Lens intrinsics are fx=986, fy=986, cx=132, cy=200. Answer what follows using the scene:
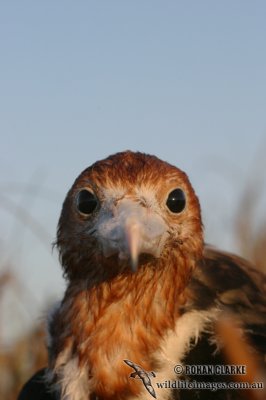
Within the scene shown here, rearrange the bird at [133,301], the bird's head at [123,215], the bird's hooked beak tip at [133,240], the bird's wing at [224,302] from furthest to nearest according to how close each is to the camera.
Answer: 1. the bird's wing at [224,302]
2. the bird at [133,301]
3. the bird's head at [123,215]
4. the bird's hooked beak tip at [133,240]

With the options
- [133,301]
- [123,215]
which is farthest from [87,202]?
[133,301]

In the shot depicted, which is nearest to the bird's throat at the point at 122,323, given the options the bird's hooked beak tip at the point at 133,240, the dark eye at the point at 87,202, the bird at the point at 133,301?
the bird at the point at 133,301

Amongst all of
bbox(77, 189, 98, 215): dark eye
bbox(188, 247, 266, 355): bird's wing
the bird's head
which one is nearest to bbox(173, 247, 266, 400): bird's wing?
bbox(188, 247, 266, 355): bird's wing

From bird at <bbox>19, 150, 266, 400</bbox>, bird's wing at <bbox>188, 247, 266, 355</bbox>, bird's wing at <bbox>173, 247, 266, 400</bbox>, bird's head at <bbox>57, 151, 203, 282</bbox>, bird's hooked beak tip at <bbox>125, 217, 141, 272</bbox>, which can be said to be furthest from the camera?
bird's wing at <bbox>188, 247, 266, 355</bbox>

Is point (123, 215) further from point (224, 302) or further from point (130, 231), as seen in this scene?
point (224, 302)

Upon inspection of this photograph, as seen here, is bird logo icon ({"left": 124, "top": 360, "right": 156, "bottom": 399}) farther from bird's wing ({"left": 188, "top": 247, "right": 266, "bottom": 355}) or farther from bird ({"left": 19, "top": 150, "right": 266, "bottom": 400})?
bird's wing ({"left": 188, "top": 247, "right": 266, "bottom": 355})

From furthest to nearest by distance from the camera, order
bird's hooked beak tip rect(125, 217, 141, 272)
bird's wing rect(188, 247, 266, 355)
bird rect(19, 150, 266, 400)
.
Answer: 1. bird's wing rect(188, 247, 266, 355)
2. bird rect(19, 150, 266, 400)
3. bird's hooked beak tip rect(125, 217, 141, 272)

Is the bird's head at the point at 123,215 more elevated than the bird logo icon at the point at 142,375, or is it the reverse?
the bird's head at the point at 123,215

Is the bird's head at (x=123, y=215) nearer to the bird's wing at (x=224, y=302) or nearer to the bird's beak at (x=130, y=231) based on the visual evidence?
the bird's beak at (x=130, y=231)
